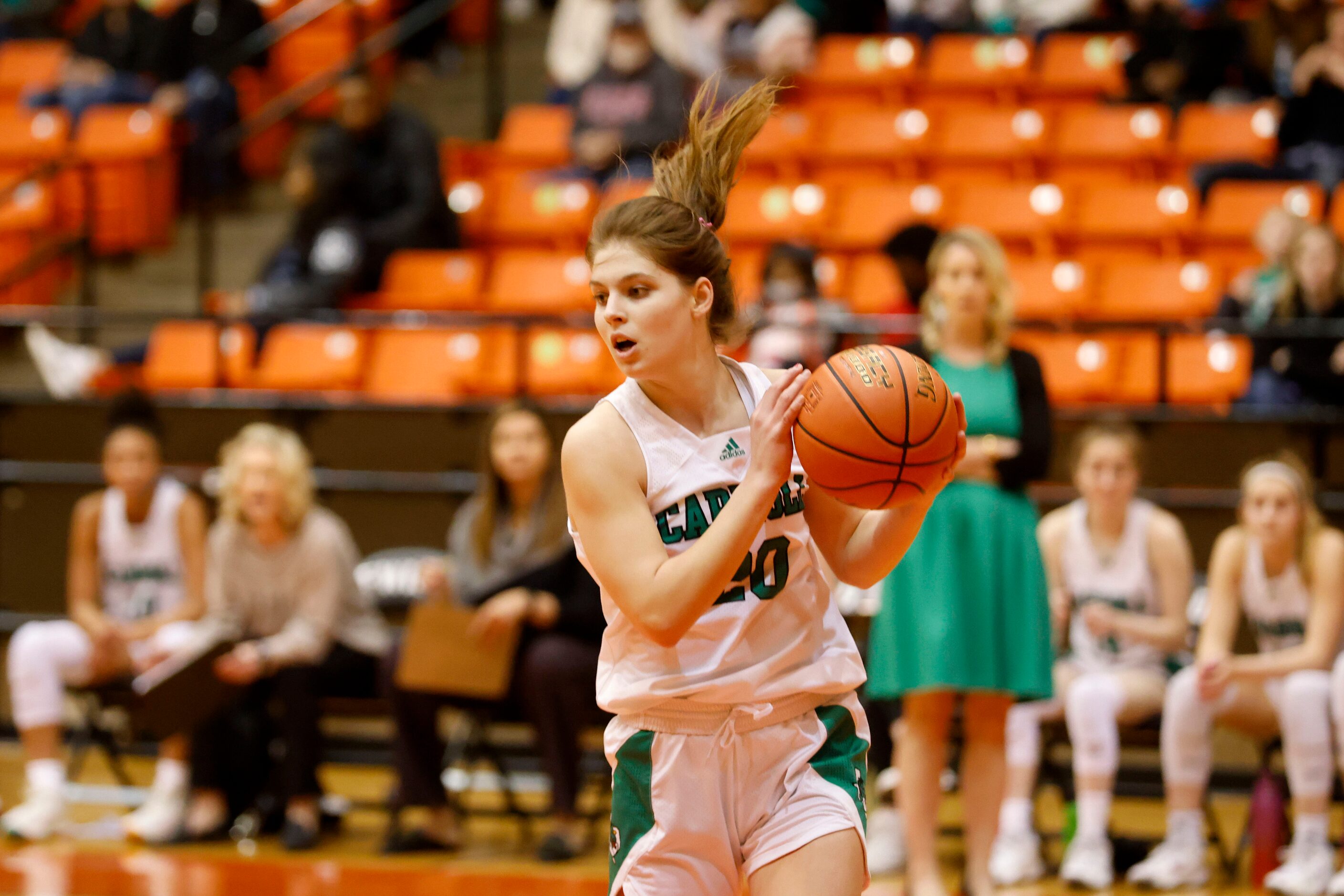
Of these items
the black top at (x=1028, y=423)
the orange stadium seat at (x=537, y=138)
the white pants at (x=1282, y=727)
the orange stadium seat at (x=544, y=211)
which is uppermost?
the orange stadium seat at (x=537, y=138)

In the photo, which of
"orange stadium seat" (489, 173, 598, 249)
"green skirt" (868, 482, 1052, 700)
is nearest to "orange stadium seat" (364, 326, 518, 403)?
"orange stadium seat" (489, 173, 598, 249)

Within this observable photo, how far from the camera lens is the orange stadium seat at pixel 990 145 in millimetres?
8680

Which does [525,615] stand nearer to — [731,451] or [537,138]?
[731,451]

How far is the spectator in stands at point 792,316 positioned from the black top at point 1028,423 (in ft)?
4.25

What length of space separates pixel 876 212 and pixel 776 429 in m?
6.22

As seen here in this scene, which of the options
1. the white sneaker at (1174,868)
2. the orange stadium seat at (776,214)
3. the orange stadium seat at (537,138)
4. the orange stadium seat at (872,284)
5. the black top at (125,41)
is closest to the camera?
the white sneaker at (1174,868)

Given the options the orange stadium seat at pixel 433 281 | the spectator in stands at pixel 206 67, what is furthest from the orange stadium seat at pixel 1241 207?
the spectator in stands at pixel 206 67

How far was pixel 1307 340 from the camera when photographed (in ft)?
20.2

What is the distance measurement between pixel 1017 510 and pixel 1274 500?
4.03 feet

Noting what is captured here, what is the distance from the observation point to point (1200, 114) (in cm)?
874

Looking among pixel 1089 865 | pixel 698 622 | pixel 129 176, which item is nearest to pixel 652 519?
pixel 698 622

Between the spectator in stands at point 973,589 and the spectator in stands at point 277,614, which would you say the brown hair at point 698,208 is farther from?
the spectator in stands at point 277,614

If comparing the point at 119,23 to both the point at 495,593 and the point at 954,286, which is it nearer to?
the point at 495,593

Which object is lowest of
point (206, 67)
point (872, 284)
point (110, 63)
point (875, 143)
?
point (872, 284)
